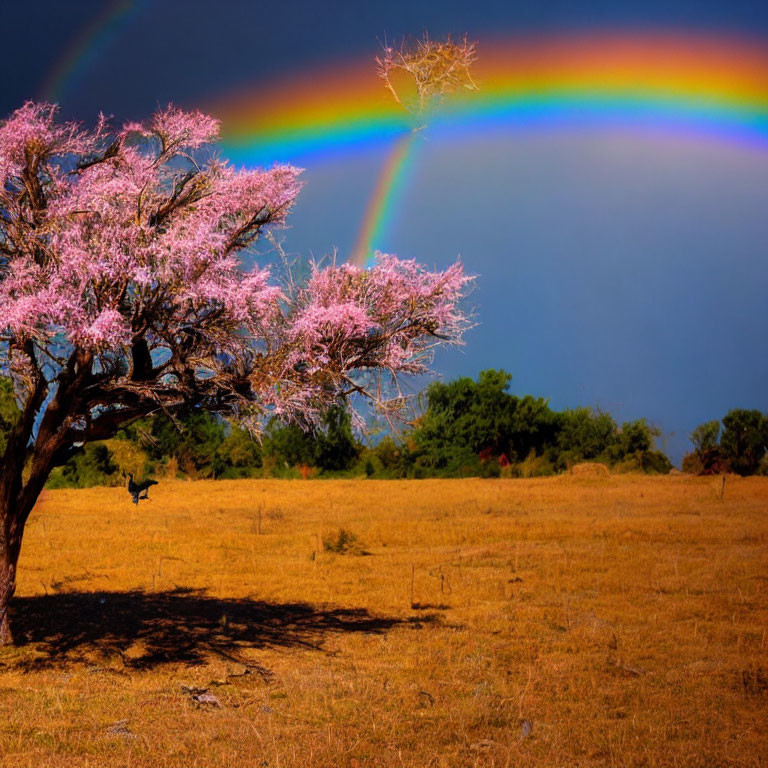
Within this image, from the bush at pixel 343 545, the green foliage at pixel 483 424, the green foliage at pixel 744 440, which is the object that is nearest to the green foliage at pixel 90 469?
the green foliage at pixel 483 424

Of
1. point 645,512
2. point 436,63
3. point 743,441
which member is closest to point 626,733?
point 436,63

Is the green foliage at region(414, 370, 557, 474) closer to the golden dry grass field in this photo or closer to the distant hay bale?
the distant hay bale

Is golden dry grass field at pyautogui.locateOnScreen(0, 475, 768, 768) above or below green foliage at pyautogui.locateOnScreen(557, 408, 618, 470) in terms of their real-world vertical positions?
below

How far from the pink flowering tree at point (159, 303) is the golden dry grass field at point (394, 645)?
320 cm

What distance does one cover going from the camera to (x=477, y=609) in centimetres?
1620

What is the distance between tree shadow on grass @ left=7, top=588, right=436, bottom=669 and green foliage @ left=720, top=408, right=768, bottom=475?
3661 cm

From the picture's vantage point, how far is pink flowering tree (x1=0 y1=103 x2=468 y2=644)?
34.9 feet

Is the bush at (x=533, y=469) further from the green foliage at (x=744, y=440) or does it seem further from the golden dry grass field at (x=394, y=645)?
the golden dry grass field at (x=394, y=645)

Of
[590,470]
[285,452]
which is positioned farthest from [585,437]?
[285,452]

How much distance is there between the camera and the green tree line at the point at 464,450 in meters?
47.7

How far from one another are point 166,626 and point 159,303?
6.22 metres

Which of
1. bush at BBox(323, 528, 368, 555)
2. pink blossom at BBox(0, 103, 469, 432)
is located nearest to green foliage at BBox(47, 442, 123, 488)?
bush at BBox(323, 528, 368, 555)

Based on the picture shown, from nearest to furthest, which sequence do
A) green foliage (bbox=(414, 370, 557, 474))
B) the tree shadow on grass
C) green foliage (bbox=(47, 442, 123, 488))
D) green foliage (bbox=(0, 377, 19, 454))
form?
1. the tree shadow on grass
2. green foliage (bbox=(0, 377, 19, 454))
3. green foliage (bbox=(47, 442, 123, 488))
4. green foliage (bbox=(414, 370, 557, 474))

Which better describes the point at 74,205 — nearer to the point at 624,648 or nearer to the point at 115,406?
the point at 115,406
